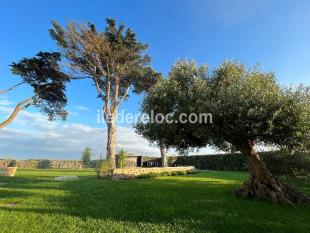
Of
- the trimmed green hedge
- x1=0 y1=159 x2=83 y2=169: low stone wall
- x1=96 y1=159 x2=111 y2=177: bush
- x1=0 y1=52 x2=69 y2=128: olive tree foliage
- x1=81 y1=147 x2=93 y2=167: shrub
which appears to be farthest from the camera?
x1=0 y1=159 x2=83 y2=169: low stone wall

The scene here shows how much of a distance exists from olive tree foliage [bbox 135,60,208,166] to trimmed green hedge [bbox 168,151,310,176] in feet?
19.1

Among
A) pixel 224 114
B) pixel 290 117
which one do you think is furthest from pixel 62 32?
pixel 290 117

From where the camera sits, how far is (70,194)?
13.6m

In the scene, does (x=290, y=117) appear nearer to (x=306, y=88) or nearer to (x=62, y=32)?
(x=306, y=88)

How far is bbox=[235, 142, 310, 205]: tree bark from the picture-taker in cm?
1260

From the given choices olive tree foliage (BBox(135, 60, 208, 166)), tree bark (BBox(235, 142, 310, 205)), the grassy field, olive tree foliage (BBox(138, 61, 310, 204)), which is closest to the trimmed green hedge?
tree bark (BBox(235, 142, 310, 205))

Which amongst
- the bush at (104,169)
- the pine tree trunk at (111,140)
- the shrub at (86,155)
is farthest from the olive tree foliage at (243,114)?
the shrub at (86,155)

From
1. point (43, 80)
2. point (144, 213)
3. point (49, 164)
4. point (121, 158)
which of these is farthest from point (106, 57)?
point (49, 164)

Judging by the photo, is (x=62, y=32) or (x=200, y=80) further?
(x=62, y=32)

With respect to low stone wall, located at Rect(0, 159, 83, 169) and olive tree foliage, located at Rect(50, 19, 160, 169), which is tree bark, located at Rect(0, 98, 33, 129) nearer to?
olive tree foliage, located at Rect(50, 19, 160, 169)

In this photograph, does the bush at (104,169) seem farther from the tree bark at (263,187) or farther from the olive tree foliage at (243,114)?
the tree bark at (263,187)

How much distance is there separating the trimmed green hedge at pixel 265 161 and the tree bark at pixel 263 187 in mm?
1885

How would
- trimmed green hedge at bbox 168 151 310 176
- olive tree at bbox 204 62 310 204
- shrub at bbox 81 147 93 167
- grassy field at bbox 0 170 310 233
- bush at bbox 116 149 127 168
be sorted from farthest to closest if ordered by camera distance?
shrub at bbox 81 147 93 167
bush at bbox 116 149 127 168
trimmed green hedge at bbox 168 151 310 176
olive tree at bbox 204 62 310 204
grassy field at bbox 0 170 310 233

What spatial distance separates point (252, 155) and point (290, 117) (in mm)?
3320
